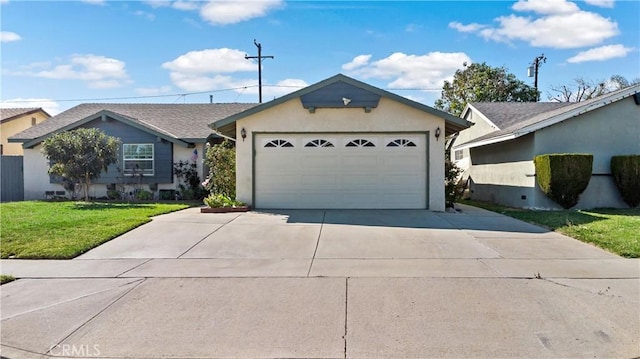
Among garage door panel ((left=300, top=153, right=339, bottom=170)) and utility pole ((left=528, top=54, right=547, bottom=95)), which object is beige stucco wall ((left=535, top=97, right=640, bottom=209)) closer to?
garage door panel ((left=300, top=153, right=339, bottom=170))

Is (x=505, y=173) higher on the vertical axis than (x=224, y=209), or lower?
higher

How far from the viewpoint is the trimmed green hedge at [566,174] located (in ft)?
42.3

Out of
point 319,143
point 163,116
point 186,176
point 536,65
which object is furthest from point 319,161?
point 536,65

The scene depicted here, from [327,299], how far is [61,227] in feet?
24.1

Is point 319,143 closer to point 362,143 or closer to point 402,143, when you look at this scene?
point 362,143

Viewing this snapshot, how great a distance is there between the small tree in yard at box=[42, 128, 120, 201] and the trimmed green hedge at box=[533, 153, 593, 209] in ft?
49.9

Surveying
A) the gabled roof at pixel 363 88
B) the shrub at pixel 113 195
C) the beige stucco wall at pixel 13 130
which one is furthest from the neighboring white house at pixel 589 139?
the beige stucco wall at pixel 13 130

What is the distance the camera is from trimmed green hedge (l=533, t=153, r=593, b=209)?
12.9 meters

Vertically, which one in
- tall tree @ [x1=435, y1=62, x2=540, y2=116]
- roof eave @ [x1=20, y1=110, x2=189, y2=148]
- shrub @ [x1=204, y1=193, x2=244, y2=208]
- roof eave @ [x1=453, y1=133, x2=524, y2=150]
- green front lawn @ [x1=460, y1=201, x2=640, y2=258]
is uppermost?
tall tree @ [x1=435, y1=62, x2=540, y2=116]

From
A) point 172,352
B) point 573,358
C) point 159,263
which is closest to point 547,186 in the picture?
point 573,358

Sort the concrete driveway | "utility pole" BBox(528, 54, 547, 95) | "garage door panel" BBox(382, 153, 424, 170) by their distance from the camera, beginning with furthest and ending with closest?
1. "utility pole" BBox(528, 54, 547, 95)
2. "garage door panel" BBox(382, 153, 424, 170)
3. the concrete driveway

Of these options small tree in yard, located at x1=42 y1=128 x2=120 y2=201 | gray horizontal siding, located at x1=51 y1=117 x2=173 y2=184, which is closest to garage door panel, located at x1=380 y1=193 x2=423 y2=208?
gray horizontal siding, located at x1=51 y1=117 x2=173 y2=184

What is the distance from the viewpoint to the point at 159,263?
675 centimetres

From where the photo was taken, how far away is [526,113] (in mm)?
18781
